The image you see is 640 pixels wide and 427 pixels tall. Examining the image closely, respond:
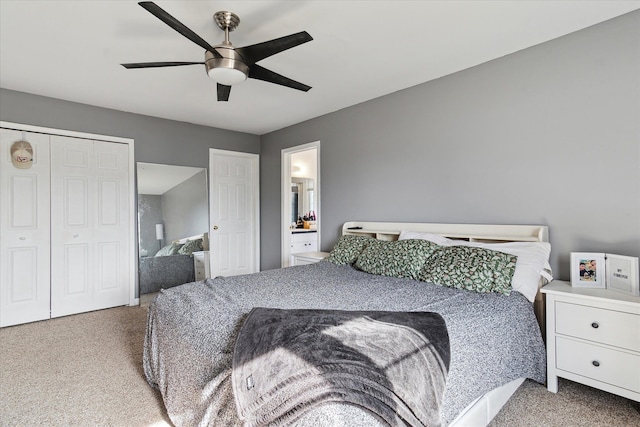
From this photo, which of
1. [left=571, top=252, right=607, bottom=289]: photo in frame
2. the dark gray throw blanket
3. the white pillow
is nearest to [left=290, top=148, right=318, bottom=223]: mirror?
the white pillow

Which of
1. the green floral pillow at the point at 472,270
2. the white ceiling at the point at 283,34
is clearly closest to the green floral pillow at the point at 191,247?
the white ceiling at the point at 283,34

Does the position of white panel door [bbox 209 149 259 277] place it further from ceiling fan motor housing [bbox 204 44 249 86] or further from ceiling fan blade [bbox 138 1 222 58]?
ceiling fan blade [bbox 138 1 222 58]

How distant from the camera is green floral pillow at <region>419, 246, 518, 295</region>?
200 centimetres

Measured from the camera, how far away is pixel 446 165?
2.95m

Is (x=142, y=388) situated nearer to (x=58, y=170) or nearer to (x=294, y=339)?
(x=294, y=339)

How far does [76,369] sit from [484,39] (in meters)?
3.86

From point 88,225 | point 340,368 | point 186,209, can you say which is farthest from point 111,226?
point 340,368

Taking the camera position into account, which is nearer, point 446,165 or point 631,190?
point 631,190

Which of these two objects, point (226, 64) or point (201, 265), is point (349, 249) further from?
point (201, 265)

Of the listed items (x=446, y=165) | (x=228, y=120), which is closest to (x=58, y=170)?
(x=228, y=120)

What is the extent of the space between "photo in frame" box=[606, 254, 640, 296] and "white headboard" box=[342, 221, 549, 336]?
14.5 inches

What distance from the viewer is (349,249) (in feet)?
10.1

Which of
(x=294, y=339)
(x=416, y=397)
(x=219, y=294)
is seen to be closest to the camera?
(x=416, y=397)

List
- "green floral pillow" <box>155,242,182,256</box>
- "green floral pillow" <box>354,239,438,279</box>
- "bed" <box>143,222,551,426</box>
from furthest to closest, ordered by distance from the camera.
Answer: "green floral pillow" <box>155,242,182,256</box>, "green floral pillow" <box>354,239,438,279</box>, "bed" <box>143,222,551,426</box>
